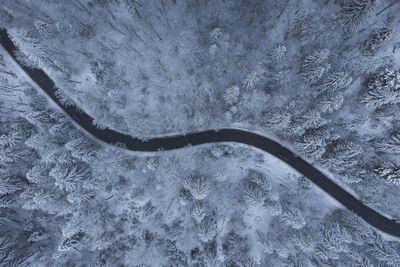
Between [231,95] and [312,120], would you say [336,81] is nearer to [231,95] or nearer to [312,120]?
[312,120]

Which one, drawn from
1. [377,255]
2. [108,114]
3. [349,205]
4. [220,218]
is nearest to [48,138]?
[108,114]

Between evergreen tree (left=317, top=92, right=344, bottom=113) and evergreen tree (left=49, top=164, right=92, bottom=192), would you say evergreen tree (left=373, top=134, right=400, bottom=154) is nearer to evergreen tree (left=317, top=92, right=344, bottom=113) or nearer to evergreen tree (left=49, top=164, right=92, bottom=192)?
evergreen tree (left=317, top=92, right=344, bottom=113)

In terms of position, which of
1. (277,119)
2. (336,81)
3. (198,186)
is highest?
(336,81)

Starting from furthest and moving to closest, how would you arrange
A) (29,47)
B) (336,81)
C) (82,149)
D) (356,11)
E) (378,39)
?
(82,149) → (29,47) → (378,39) → (336,81) → (356,11)

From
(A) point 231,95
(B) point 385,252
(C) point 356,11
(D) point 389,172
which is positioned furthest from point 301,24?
(B) point 385,252

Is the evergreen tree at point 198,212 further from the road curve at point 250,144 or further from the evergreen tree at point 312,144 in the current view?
the evergreen tree at point 312,144

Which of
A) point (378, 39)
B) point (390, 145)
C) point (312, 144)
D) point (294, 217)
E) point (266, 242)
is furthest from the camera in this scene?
point (266, 242)

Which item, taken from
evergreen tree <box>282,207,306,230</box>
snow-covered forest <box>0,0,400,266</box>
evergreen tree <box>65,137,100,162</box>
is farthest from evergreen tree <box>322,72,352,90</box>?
evergreen tree <box>65,137,100,162</box>
